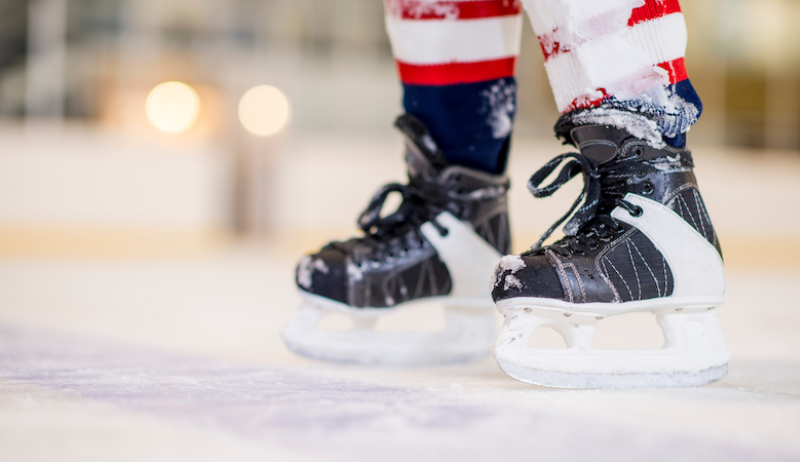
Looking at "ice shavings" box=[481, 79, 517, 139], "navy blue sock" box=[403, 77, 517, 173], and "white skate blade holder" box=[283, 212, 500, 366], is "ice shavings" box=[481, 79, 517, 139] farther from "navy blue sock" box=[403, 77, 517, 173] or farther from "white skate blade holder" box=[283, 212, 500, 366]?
"white skate blade holder" box=[283, 212, 500, 366]

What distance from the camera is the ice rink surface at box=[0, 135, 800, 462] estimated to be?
13.2 inches

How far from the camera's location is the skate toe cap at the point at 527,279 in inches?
19.9

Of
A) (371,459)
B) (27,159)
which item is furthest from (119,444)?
(27,159)

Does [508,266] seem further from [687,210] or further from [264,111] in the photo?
[264,111]

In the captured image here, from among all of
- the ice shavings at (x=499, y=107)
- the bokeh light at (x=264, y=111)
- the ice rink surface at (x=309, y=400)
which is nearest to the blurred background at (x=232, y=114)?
the bokeh light at (x=264, y=111)

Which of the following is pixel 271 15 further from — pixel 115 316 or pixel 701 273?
pixel 701 273

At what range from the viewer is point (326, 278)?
649 millimetres

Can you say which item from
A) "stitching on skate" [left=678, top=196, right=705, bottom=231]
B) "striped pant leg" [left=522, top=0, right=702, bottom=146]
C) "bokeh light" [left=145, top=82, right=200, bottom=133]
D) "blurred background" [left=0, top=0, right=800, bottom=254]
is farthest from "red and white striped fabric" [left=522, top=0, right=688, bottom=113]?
"bokeh light" [left=145, top=82, right=200, bottom=133]

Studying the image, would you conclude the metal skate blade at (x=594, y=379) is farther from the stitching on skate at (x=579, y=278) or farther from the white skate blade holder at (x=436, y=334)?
Answer: the white skate blade holder at (x=436, y=334)

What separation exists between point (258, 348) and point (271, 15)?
183 inches

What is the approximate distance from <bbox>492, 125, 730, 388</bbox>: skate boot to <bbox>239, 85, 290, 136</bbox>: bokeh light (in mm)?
2599

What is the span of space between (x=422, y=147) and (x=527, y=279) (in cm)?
26

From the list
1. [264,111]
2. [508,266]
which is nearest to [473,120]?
[508,266]

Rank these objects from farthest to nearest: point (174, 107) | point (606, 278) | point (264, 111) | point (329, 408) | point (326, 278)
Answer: point (174, 107)
point (264, 111)
point (326, 278)
point (606, 278)
point (329, 408)
